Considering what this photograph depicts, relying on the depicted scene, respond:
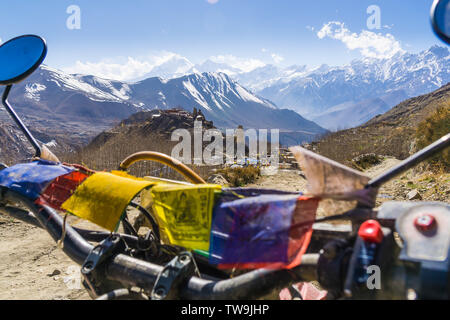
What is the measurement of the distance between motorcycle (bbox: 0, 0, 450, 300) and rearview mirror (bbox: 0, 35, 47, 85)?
86cm

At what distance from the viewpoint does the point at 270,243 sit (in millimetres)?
1358

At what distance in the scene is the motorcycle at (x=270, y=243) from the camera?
1154 millimetres

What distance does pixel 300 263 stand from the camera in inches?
53.9

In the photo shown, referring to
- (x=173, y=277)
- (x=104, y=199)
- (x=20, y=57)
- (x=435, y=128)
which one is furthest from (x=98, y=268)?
(x=435, y=128)

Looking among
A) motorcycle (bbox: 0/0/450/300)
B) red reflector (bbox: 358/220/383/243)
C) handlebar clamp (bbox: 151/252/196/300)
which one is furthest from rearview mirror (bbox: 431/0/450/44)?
handlebar clamp (bbox: 151/252/196/300)

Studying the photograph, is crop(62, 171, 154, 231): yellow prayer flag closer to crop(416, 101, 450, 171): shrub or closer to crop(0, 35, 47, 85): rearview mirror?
crop(0, 35, 47, 85): rearview mirror

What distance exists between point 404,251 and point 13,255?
4942mm

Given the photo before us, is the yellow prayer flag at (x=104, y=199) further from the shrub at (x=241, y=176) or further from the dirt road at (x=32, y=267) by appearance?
the shrub at (x=241, y=176)

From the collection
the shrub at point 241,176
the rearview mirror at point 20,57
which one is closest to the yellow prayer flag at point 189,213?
the rearview mirror at point 20,57

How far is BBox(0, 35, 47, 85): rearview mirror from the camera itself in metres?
2.44

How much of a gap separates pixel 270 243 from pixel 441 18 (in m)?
1.20

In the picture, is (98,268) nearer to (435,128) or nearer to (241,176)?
(241,176)
